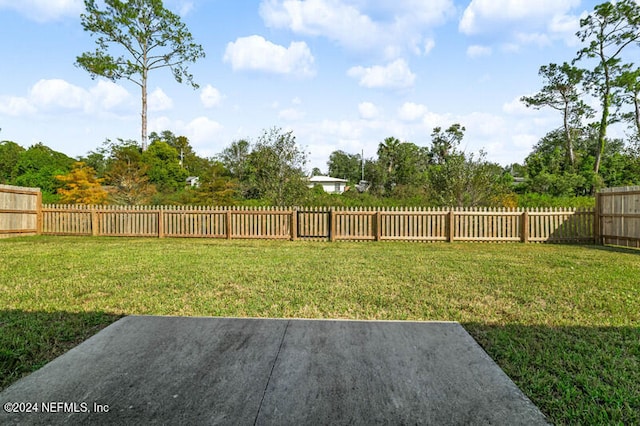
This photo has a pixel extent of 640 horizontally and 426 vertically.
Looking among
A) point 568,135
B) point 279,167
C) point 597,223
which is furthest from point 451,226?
point 568,135

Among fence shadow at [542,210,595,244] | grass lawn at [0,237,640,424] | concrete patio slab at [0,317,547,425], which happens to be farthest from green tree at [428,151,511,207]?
concrete patio slab at [0,317,547,425]

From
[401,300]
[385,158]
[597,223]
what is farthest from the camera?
[385,158]

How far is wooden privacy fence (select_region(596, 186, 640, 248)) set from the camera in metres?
9.13

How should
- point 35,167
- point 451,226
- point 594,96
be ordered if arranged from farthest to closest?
point 35,167, point 594,96, point 451,226

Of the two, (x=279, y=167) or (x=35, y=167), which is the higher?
(x=35, y=167)

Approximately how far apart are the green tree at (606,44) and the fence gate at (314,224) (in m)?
23.2

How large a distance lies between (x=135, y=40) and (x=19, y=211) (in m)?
12.9

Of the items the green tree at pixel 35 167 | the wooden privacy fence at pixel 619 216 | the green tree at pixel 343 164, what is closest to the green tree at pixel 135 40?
the green tree at pixel 35 167

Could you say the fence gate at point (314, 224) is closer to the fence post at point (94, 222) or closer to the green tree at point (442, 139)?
the fence post at point (94, 222)

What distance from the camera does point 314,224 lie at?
11477 mm

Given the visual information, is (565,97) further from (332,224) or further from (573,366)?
(573,366)

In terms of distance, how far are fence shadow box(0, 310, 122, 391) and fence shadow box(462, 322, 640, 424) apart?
128 inches

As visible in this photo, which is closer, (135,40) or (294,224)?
(294,224)

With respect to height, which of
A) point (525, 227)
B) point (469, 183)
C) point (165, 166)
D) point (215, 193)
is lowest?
point (525, 227)
